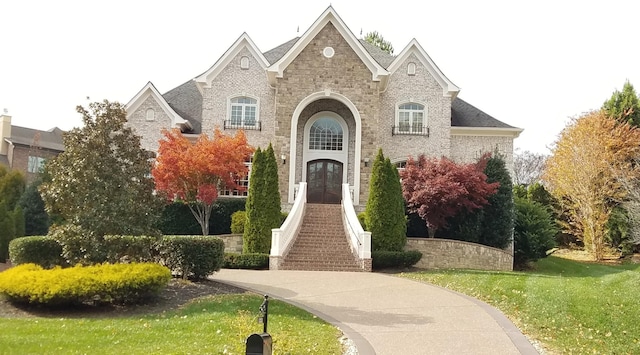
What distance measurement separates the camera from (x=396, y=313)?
11039 millimetres

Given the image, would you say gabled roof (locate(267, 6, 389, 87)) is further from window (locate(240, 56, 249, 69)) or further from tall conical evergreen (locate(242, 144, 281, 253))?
tall conical evergreen (locate(242, 144, 281, 253))

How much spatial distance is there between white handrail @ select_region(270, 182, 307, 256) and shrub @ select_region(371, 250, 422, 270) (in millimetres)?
3145

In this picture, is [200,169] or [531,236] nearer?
[200,169]

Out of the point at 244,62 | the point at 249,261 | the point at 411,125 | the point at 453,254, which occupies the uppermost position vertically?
the point at 244,62

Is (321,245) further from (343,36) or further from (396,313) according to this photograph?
(343,36)

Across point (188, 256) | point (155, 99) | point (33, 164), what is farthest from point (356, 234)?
point (33, 164)

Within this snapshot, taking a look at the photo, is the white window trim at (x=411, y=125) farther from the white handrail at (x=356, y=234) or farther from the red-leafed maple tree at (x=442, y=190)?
the white handrail at (x=356, y=234)

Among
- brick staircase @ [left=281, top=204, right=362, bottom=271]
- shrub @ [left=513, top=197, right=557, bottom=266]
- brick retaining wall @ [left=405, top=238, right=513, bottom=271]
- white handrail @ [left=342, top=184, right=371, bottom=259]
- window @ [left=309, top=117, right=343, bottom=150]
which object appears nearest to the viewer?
white handrail @ [left=342, top=184, right=371, bottom=259]

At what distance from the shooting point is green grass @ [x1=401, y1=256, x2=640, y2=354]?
354 inches

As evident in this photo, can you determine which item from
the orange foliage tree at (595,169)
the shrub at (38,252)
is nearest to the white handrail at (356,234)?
the shrub at (38,252)

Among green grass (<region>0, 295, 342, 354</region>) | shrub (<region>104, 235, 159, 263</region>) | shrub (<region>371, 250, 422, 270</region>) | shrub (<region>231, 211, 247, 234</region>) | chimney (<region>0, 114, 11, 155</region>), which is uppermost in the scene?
chimney (<region>0, 114, 11, 155</region>)

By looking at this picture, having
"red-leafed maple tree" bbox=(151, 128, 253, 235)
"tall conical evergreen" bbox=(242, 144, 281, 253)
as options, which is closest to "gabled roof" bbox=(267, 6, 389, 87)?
"red-leafed maple tree" bbox=(151, 128, 253, 235)

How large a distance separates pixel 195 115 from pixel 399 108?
10.9 m

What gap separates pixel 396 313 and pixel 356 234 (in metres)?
9.33
